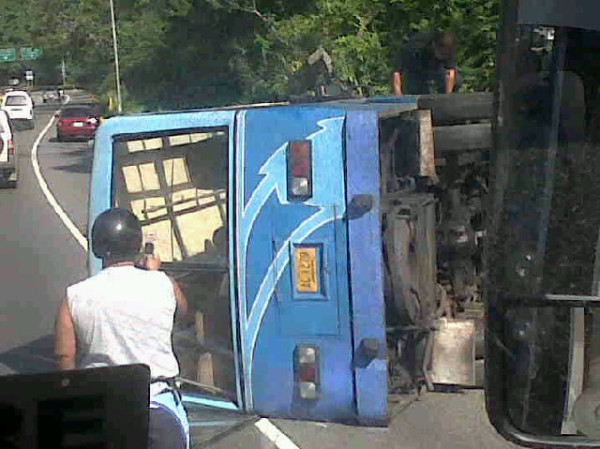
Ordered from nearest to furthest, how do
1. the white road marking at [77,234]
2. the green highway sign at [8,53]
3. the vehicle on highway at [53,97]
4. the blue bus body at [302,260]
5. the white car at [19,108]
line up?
the blue bus body at [302,260] → the white road marking at [77,234] → the white car at [19,108] → the green highway sign at [8,53] → the vehicle on highway at [53,97]

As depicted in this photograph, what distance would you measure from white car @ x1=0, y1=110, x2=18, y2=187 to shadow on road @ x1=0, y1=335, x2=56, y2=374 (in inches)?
687

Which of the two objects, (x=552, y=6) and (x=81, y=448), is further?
(x=81, y=448)

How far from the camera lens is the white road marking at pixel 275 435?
6.96 m

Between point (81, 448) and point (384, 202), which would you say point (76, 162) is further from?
point (81, 448)

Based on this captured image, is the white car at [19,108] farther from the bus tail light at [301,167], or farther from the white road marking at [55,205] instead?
the bus tail light at [301,167]

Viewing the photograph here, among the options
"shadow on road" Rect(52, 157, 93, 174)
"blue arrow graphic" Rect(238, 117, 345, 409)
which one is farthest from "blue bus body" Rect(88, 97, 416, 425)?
"shadow on road" Rect(52, 157, 93, 174)

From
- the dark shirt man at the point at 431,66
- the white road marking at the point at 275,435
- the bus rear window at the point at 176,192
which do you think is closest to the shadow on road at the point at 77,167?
the dark shirt man at the point at 431,66

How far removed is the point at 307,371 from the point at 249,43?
27.4 metres

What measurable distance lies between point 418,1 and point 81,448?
14582 mm

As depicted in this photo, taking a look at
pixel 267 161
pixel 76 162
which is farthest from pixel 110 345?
pixel 76 162

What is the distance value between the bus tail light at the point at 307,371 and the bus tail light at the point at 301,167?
0.74 m

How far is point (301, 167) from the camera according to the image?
573 cm

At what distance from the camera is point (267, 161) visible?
5.85 metres

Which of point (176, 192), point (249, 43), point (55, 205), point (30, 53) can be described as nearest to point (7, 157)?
point (55, 205)
